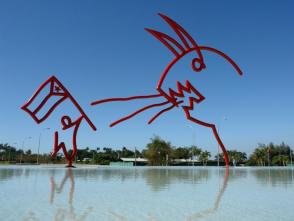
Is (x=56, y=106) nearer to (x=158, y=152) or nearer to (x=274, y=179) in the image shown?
(x=274, y=179)

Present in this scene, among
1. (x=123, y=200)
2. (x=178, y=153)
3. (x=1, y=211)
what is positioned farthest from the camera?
(x=178, y=153)

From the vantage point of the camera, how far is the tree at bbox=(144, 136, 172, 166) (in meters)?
56.3

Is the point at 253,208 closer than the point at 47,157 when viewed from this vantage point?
Yes

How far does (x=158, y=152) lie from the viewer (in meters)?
56.7

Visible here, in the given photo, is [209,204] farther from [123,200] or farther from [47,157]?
[47,157]

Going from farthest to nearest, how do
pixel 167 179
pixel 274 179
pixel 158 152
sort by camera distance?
pixel 158 152, pixel 274 179, pixel 167 179

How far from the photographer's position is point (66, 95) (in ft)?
57.2

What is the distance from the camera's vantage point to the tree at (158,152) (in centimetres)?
5631

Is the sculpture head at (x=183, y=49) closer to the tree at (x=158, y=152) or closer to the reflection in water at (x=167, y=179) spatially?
the reflection in water at (x=167, y=179)

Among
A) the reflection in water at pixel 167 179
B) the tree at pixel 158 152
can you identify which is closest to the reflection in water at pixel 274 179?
the reflection in water at pixel 167 179

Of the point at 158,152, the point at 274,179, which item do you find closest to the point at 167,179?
the point at 274,179

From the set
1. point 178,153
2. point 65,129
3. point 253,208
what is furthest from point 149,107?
point 178,153

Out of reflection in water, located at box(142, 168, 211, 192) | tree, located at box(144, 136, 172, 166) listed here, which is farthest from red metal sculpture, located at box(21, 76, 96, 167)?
tree, located at box(144, 136, 172, 166)

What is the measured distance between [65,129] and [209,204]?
42.8 ft
